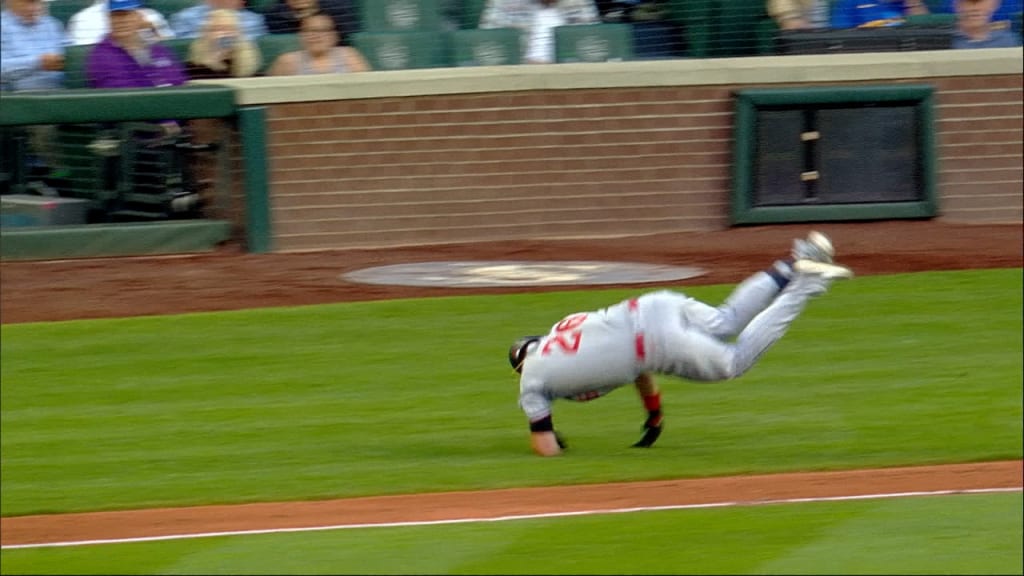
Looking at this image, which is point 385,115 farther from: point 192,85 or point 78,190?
point 78,190

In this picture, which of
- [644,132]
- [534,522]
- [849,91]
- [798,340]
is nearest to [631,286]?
[798,340]

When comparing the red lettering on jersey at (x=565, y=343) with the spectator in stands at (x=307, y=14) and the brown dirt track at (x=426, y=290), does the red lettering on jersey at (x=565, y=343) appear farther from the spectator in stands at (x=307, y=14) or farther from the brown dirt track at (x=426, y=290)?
the spectator in stands at (x=307, y=14)

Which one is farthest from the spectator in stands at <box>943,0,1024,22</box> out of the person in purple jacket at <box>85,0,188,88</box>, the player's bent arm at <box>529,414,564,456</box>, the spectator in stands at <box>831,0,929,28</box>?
the player's bent arm at <box>529,414,564,456</box>

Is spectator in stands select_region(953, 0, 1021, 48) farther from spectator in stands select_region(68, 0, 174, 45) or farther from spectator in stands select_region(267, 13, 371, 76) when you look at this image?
spectator in stands select_region(68, 0, 174, 45)

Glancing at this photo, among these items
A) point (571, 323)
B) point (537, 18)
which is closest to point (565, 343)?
point (571, 323)

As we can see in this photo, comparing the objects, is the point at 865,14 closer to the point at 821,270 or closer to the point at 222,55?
the point at 222,55

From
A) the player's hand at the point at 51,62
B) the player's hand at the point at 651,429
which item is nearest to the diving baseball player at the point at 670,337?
the player's hand at the point at 651,429
